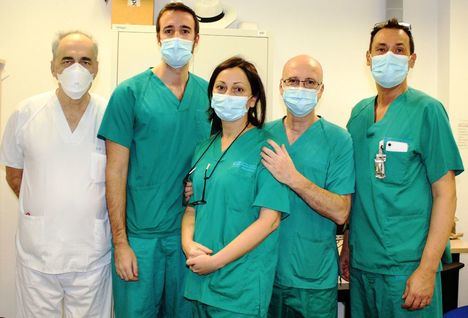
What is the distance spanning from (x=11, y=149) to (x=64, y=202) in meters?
0.37

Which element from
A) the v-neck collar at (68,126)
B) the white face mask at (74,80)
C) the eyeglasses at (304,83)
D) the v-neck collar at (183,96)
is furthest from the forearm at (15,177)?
the eyeglasses at (304,83)

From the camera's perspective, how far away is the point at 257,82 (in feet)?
5.03

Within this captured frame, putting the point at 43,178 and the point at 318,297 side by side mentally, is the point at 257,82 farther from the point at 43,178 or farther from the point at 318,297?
the point at 43,178

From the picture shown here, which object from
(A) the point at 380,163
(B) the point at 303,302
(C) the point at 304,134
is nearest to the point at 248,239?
(B) the point at 303,302

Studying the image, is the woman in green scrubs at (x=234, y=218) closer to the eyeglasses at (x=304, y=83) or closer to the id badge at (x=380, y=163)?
the eyeglasses at (x=304, y=83)

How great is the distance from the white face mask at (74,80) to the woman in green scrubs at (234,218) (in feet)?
1.83

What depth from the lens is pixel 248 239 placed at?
Answer: 1.35 metres

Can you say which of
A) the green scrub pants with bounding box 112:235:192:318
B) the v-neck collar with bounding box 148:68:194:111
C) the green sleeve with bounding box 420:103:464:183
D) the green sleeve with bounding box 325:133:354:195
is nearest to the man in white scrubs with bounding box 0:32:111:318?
the green scrub pants with bounding box 112:235:192:318

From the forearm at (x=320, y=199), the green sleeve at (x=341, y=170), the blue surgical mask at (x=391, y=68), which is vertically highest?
the blue surgical mask at (x=391, y=68)

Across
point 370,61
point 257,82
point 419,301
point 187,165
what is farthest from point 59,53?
point 419,301

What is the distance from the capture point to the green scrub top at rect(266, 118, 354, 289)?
1551mm

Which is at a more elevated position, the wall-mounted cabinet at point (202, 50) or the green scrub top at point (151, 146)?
the wall-mounted cabinet at point (202, 50)

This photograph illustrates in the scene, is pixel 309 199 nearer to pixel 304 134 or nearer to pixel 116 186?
pixel 304 134

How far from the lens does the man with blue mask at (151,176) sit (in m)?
1.64
